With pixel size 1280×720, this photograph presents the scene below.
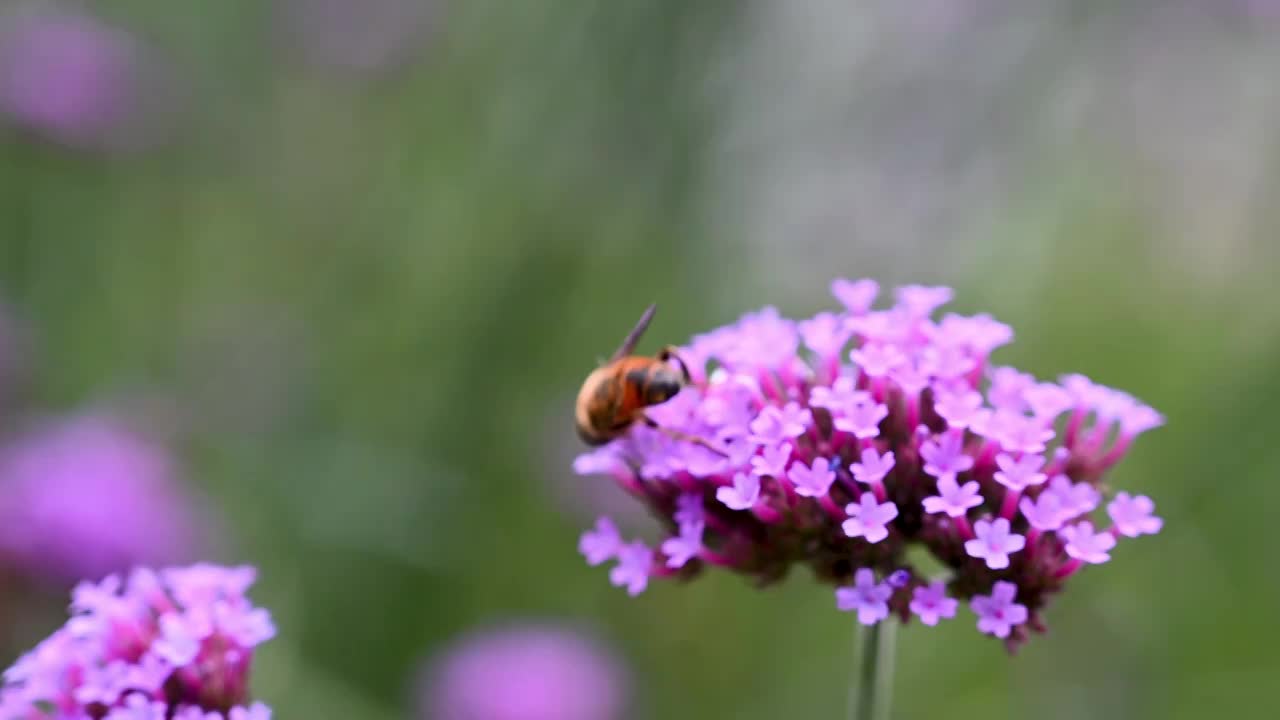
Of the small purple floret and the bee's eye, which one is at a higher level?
the bee's eye

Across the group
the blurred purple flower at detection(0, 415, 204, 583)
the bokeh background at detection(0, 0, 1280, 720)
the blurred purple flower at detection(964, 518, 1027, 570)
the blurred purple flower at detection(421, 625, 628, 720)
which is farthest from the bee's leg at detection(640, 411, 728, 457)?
the blurred purple flower at detection(0, 415, 204, 583)

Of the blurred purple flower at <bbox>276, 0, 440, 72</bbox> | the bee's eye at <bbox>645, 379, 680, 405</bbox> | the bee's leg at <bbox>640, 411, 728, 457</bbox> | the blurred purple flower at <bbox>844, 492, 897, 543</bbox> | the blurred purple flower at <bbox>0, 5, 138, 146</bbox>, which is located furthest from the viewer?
the blurred purple flower at <bbox>276, 0, 440, 72</bbox>

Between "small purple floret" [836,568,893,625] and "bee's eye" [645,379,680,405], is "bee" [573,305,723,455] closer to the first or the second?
"bee's eye" [645,379,680,405]

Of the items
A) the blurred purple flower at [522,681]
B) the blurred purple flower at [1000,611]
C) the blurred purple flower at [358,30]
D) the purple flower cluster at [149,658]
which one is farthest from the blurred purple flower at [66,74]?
the blurred purple flower at [1000,611]

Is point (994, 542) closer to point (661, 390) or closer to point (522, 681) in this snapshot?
point (661, 390)

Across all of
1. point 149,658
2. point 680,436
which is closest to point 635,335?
point 680,436

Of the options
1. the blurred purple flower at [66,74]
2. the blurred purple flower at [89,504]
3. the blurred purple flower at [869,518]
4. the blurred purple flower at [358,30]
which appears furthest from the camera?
the blurred purple flower at [358,30]

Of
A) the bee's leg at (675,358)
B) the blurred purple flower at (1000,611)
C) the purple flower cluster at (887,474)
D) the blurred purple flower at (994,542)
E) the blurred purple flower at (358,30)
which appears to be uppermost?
the blurred purple flower at (358,30)

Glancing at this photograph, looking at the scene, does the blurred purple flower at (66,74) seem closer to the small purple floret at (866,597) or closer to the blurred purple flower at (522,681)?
the blurred purple flower at (522,681)
